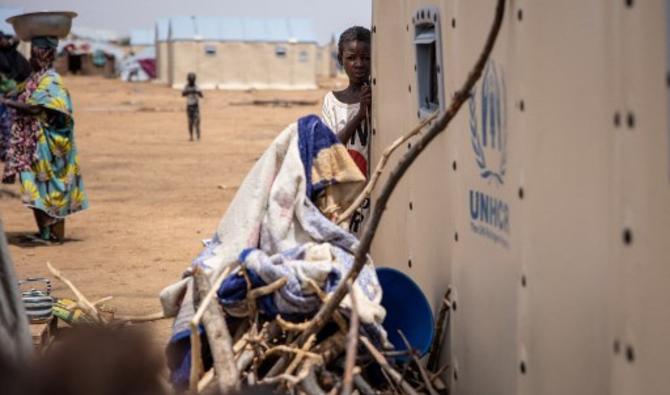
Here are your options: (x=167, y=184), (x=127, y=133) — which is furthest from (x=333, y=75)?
(x=167, y=184)

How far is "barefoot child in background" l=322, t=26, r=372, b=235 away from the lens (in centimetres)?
614

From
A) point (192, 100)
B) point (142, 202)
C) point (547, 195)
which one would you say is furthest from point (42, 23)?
point (192, 100)

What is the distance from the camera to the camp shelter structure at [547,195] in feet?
9.30

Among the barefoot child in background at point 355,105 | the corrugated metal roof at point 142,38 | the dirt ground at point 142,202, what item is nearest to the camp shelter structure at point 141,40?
the corrugated metal roof at point 142,38

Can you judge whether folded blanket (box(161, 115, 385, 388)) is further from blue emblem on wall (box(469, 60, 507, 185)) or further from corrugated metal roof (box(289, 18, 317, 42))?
corrugated metal roof (box(289, 18, 317, 42))

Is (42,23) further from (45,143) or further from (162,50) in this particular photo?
(162,50)

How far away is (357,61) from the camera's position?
252 inches

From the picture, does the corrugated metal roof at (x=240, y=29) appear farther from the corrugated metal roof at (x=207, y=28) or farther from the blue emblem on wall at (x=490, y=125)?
the blue emblem on wall at (x=490, y=125)

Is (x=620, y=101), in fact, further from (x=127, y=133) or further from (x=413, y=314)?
(x=127, y=133)

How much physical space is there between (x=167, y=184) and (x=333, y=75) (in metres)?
62.8

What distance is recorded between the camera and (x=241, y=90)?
176 ft

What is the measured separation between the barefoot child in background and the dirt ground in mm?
1338

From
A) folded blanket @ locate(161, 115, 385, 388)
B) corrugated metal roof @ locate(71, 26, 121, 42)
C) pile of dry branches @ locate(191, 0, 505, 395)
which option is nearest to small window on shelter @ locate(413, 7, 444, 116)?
folded blanket @ locate(161, 115, 385, 388)

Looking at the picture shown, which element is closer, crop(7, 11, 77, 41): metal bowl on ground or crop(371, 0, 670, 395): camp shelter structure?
crop(371, 0, 670, 395): camp shelter structure
